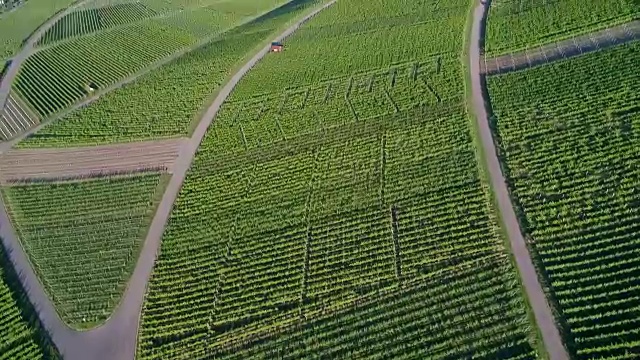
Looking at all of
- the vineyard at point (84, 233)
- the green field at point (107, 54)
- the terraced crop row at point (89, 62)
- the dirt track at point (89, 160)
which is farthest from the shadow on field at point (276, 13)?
→ the vineyard at point (84, 233)

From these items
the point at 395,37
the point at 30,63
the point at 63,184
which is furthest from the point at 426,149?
the point at 30,63

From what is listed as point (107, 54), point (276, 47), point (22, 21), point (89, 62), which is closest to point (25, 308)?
point (276, 47)

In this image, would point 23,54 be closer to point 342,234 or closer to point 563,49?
point 342,234

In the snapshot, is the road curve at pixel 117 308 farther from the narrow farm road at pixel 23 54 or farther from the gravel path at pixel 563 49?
the gravel path at pixel 563 49

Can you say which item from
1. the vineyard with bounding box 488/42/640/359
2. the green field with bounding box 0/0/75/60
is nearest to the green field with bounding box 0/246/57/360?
the vineyard with bounding box 488/42/640/359

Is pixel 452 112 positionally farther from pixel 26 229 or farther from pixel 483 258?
pixel 26 229
